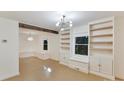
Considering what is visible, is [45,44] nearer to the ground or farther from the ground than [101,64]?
farther from the ground

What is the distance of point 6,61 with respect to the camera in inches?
120

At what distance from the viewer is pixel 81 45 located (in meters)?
3.29

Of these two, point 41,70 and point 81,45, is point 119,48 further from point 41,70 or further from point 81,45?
point 41,70

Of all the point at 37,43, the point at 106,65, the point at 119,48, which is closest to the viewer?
the point at 119,48

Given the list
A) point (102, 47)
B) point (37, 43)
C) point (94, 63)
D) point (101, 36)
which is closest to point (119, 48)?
point (102, 47)

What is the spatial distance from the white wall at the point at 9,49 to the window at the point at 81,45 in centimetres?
200

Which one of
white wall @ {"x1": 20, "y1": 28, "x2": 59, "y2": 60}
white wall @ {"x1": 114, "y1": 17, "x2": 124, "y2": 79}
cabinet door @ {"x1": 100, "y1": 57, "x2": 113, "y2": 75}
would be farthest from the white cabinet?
white wall @ {"x1": 20, "y1": 28, "x2": 59, "y2": 60}

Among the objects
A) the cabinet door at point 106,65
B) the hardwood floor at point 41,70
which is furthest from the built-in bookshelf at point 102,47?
the hardwood floor at point 41,70

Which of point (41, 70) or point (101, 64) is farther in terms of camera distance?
point (41, 70)

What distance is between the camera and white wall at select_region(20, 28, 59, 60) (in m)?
3.31

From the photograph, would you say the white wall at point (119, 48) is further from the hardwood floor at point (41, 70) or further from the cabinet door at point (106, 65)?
the hardwood floor at point (41, 70)

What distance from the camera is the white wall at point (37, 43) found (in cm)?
331

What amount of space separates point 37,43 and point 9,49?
88 cm
